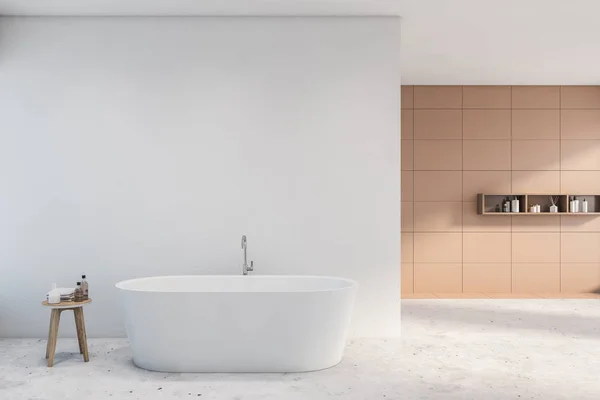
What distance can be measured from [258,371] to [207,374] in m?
0.35

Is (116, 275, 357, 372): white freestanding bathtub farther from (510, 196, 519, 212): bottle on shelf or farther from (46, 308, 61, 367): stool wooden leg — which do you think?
(510, 196, 519, 212): bottle on shelf

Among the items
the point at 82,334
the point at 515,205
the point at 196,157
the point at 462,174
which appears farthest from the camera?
the point at 462,174

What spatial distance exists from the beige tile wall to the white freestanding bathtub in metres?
3.63

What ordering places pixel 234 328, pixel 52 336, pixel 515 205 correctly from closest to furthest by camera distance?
pixel 234 328 → pixel 52 336 → pixel 515 205

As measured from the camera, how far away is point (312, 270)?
16.5 feet

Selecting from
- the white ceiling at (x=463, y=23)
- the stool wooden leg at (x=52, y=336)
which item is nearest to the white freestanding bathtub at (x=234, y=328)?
the stool wooden leg at (x=52, y=336)

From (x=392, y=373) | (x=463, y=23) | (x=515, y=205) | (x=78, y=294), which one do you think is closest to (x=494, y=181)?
(x=515, y=205)

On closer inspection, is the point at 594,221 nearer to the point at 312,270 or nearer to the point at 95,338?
the point at 312,270

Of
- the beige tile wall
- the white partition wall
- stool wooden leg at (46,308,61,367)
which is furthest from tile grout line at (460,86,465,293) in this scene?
stool wooden leg at (46,308,61,367)

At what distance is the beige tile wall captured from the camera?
7430mm

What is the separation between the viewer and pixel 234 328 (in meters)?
3.94

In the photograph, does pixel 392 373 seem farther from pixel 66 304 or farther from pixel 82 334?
pixel 66 304

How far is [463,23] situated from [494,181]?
285 cm

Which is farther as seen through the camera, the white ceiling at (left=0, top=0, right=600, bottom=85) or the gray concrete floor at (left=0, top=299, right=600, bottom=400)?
the white ceiling at (left=0, top=0, right=600, bottom=85)
